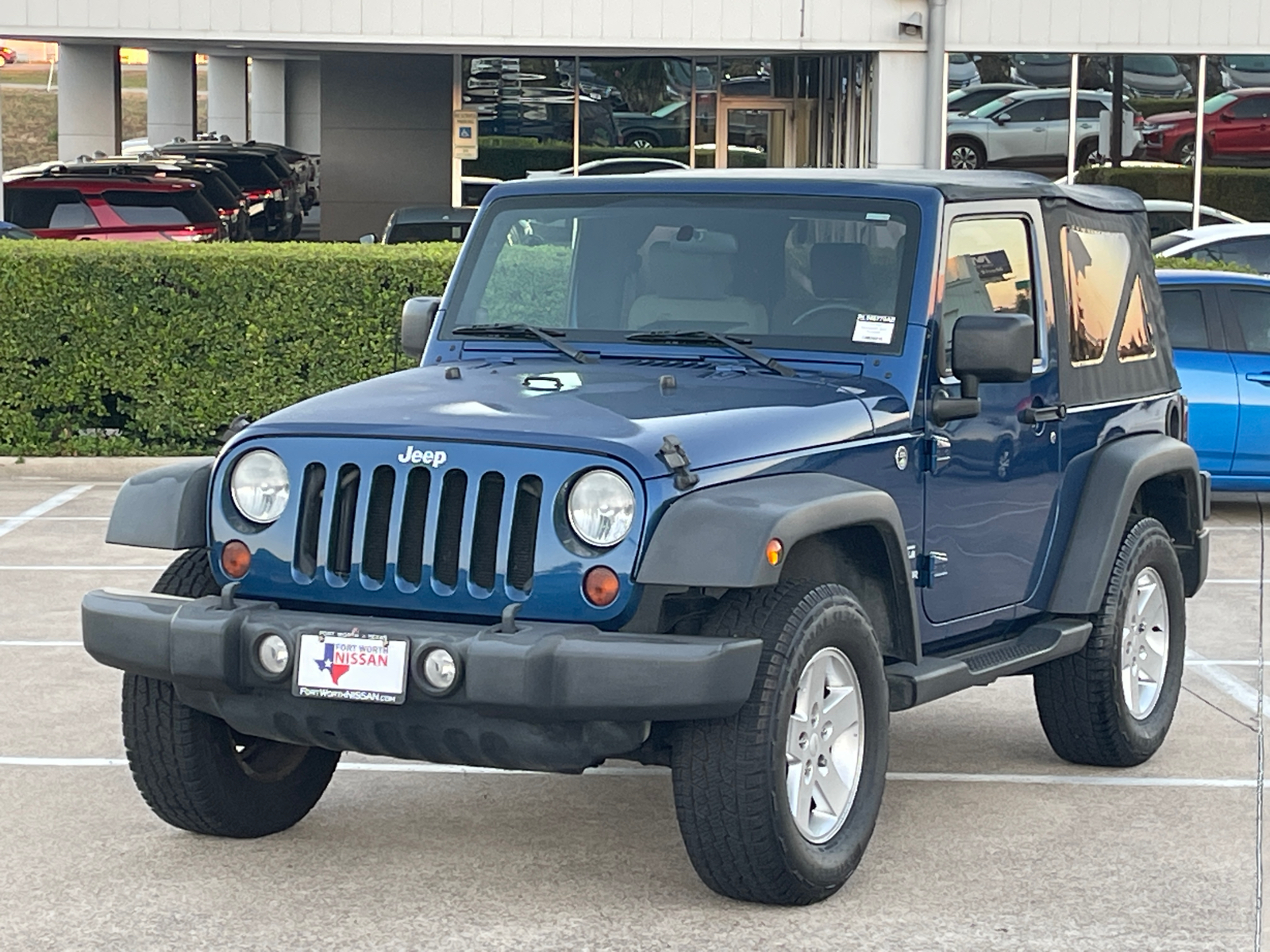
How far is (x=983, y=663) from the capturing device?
6.21 metres

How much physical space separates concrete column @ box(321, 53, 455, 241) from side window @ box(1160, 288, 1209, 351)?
719 inches

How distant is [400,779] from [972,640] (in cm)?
188

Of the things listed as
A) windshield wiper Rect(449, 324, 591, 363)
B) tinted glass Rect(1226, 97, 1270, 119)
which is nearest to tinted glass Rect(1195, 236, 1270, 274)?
tinted glass Rect(1226, 97, 1270, 119)

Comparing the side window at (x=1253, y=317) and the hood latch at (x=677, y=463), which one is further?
the side window at (x=1253, y=317)

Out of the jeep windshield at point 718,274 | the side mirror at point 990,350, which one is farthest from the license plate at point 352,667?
the side mirror at point 990,350

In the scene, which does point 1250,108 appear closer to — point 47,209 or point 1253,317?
point 1253,317

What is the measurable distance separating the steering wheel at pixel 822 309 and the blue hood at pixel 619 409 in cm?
23

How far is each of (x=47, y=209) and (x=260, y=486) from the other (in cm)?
1891

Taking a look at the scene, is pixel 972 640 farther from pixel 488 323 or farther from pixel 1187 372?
pixel 1187 372

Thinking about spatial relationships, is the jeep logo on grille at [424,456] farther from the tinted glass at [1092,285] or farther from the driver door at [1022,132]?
the driver door at [1022,132]

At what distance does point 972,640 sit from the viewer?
643cm

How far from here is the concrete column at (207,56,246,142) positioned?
57.1 m

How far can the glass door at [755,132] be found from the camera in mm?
27953

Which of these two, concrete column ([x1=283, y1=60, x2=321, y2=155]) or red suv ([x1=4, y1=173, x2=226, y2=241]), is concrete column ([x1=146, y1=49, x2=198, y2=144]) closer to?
concrete column ([x1=283, y1=60, x2=321, y2=155])
